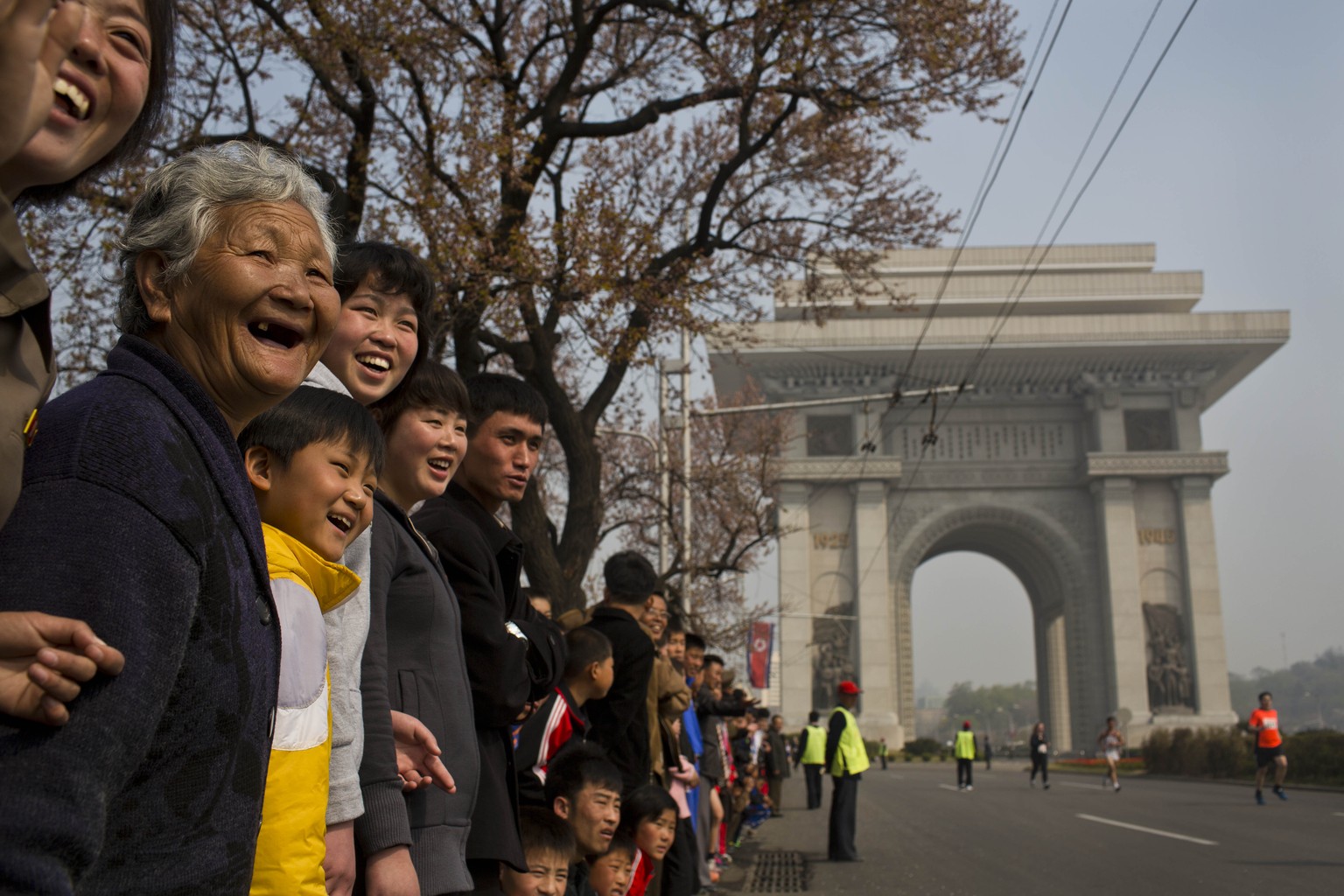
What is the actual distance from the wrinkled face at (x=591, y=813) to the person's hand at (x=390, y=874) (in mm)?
2158

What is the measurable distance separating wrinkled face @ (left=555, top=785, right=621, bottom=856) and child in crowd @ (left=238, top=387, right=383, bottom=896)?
2.61 meters

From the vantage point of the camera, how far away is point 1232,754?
26.8m

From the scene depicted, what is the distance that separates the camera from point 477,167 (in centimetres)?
1069

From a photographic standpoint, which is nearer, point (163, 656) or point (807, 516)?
point (163, 656)

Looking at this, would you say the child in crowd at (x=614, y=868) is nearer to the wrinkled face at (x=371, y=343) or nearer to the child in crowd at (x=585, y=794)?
the child in crowd at (x=585, y=794)

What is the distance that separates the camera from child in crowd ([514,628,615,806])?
4.85 meters

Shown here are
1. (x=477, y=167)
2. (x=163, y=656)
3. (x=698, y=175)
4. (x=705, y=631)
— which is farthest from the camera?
(x=705, y=631)

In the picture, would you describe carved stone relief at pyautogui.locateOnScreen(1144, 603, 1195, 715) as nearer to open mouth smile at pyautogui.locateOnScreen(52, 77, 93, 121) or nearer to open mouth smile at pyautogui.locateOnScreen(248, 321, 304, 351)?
open mouth smile at pyautogui.locateOnScreen(248, 321, 304, 351)

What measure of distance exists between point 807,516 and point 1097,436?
10330mm

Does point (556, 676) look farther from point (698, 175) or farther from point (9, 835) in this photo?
point (698, 175)

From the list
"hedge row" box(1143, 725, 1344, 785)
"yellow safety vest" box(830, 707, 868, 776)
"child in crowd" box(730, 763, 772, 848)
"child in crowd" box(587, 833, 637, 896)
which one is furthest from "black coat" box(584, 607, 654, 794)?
"hedge row" box(1143, 725, 1344, 785)

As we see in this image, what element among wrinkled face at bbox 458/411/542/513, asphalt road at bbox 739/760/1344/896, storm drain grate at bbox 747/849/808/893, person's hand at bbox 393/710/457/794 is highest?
wrinkled face at bbox 458/411/542/513

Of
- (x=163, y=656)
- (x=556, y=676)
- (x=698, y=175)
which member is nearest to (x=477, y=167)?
(x=698, y=175)

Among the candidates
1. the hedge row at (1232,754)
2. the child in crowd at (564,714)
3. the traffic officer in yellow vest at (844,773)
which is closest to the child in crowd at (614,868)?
the child in crowd at (564,714)
